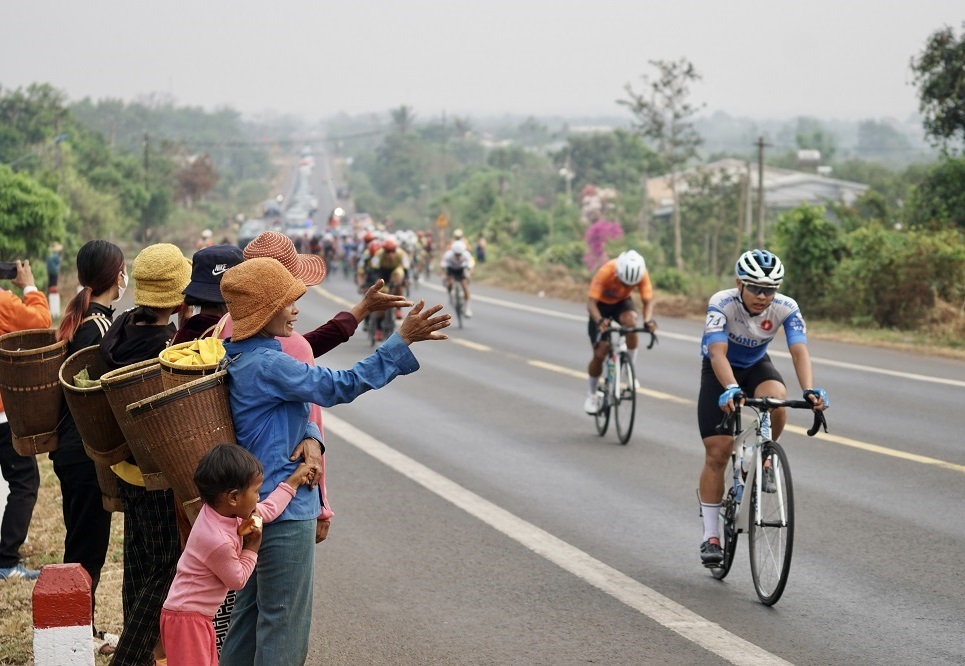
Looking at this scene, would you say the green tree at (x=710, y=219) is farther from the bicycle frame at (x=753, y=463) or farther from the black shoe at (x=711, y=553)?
the black shoe at (x=711, y=553)

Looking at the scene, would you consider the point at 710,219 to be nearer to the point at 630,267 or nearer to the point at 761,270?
the point at 630,267

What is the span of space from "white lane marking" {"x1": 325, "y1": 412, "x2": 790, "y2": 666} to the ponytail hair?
127 inches

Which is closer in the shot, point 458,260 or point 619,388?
point 619,388

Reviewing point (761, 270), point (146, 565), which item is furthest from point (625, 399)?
point (146, 565)

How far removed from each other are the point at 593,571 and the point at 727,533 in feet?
2.70

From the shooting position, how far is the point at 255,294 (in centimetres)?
478

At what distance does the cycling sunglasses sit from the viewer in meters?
7.95

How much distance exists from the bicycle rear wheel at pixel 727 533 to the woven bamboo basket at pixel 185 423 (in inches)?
155

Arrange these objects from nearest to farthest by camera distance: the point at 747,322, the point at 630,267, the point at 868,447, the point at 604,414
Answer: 1. the point at 747,322
2. the point at 868,447
3. the point at 630,267
4. the point at 604,414

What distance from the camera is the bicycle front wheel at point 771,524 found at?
23.9 ft

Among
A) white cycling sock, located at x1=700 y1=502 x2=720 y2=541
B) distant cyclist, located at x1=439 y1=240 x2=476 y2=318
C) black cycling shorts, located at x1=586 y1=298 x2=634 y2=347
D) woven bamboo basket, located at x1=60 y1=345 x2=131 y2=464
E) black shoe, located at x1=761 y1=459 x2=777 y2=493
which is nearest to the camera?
woven bamboo basket, located at x1=60 y1=345 x2=131 y2=464

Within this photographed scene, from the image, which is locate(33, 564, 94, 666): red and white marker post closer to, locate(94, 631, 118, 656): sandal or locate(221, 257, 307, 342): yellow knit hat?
locate(221, 257, 307, 342): yellow knit hat

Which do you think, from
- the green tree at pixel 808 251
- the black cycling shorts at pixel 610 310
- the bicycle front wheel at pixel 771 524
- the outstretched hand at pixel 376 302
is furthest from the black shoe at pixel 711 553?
the green tree at pixel 808 251

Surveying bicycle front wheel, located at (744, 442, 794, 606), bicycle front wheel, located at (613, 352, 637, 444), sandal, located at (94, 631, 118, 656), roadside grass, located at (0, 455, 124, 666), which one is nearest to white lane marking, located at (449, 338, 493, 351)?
bicycle front wheel, located at (613, 352, 637, 444)
